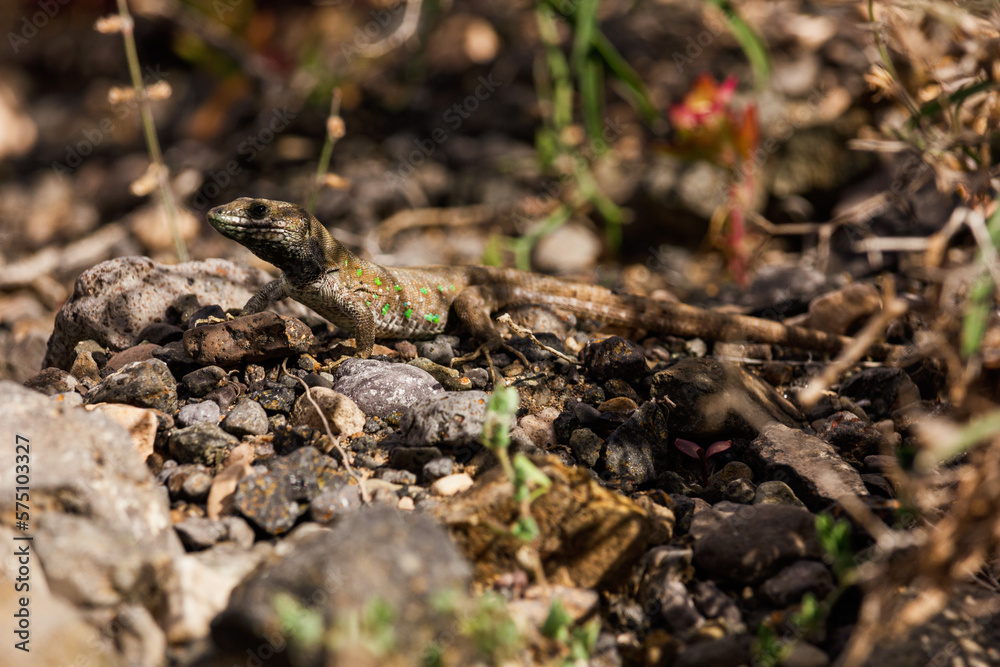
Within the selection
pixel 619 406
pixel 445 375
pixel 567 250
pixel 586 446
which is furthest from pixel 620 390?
pixel 567 250

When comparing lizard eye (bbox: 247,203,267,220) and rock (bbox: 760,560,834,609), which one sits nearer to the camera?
rock (bbox: 760,560,834,609)

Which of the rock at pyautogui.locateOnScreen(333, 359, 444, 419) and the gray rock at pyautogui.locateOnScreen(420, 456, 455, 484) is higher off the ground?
the rock at pyautogui.locateOnScreen(333, 359, 444, 419)

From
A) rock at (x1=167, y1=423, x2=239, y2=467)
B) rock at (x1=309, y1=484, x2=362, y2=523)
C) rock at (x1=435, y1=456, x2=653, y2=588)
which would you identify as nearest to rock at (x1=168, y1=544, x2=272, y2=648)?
rock at (x1=309, y1=484, x2=362, y2=523)

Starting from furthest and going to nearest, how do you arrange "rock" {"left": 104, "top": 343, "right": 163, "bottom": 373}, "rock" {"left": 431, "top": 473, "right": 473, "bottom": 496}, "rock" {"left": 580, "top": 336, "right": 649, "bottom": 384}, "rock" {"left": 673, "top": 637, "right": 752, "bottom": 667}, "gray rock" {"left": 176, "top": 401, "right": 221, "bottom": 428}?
"rock" {"left": 580, "top": 336, "right": 649, "bottom": 384} < "rock" {"left": 104, "top": 343, "right": 163, "bottom": 373} < "gray rock" {"left": 176, "top": 401, "right": 221, "bottom": 428} < "rock" {"left": 431, "top": 473, "right": 473, "bottom": 496} < "rock" {"left": 673, "top": 637, "right": 752, "bottom": 667}

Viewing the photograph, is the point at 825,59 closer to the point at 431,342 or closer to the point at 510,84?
the point at 510,84

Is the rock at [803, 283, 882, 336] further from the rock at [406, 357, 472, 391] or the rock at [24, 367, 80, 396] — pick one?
the rock at [24, 367, 80, 396]

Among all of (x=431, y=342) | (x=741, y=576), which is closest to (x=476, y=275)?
(x=431, y=342)
